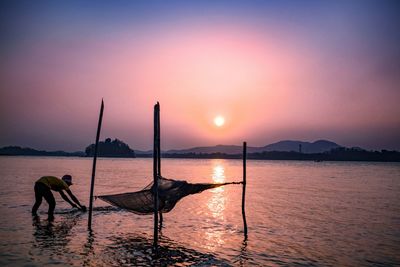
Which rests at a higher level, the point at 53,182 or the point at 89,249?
→ the point at 53,182

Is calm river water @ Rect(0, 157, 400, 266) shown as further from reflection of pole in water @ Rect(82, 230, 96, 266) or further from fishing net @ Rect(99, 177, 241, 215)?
fishing net @ Rect(99, 177, 241, 215)

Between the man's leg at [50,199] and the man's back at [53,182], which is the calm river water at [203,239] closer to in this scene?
the man's leg at [50,199]

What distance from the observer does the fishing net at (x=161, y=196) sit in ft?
44.4

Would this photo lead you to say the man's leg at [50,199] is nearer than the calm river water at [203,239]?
No

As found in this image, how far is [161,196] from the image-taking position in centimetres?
1356

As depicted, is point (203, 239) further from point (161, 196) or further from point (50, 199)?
point (50, 199)

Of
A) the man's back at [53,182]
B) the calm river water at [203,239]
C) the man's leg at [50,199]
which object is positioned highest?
the man's back at [53,182]

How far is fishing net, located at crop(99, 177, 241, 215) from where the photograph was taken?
1354 centimetres

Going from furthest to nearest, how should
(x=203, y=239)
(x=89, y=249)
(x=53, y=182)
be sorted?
(x=53, y=182)
(x=203, y=239)
(x=89, y=249)

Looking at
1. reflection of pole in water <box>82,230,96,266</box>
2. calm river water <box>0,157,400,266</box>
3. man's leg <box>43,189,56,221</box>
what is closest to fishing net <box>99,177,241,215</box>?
calm river water <box>0,157,400,266</box>

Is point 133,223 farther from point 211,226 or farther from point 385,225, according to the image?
point 385,225

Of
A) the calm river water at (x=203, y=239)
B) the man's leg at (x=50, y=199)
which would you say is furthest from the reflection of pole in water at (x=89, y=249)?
the man's leg at (x=50, y=199)

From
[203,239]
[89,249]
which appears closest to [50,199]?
[89,249]

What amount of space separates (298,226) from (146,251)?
9886mm
